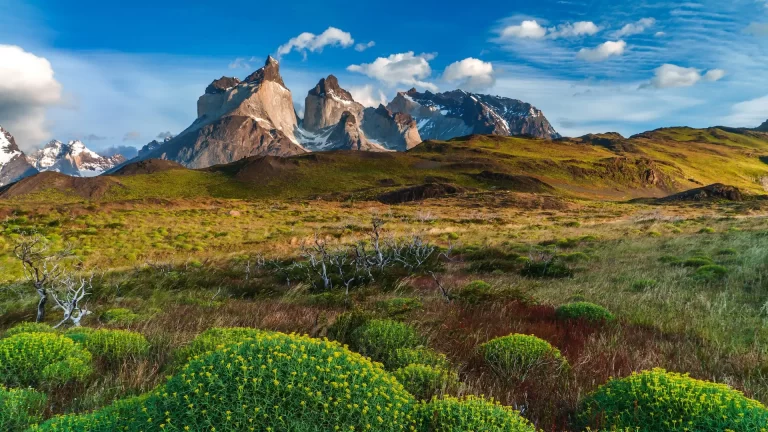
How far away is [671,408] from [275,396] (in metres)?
3.27

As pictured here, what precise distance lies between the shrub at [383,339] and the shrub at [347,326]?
30 cm

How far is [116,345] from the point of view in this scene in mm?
5473

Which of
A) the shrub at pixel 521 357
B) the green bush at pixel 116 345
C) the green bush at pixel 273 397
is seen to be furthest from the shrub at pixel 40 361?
the shrub at pixel 521 357

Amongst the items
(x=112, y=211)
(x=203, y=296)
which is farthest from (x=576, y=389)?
(x=112, y=211)

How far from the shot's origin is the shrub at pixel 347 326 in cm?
610

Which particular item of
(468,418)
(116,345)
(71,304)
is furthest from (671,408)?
(71,304)

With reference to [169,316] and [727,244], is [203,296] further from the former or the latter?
[727,244]

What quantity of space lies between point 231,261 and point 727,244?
23699 mm

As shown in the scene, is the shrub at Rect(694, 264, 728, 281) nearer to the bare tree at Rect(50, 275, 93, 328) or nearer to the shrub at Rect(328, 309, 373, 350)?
the shrub at Rect(328, 309, 373, 350)

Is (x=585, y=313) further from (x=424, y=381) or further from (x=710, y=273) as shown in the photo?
(x=710, y=273)

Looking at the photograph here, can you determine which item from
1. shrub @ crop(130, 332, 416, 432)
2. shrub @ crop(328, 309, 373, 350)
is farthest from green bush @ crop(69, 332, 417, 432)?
shrub @ crop(328, 309, 373, 350)

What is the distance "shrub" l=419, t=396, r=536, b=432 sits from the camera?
9.66ft

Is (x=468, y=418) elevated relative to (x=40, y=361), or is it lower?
elevated

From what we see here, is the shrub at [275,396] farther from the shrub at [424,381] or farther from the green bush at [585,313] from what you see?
the green bush at [585,313]
